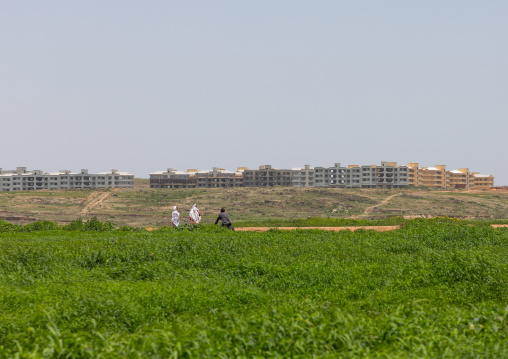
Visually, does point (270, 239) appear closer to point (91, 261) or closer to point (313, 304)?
point (91, 261)

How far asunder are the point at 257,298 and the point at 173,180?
411 feet

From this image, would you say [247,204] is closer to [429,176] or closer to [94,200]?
[94,200]

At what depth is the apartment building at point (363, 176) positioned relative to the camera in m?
134

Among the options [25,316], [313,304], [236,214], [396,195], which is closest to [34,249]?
[25,316]

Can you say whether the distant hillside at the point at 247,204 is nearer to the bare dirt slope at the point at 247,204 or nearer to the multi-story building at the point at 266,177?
the bare dirt slope at the point at 247,204

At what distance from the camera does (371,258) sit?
2136 cm

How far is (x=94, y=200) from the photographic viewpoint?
333 ft

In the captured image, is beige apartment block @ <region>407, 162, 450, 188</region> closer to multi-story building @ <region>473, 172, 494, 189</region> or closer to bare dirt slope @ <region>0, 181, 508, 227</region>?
multi-story building @ <region>473, 172, 494, 189</region>

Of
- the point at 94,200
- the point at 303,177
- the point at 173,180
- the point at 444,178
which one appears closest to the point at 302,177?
the point at 303,177

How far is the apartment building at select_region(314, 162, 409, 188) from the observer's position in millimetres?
133500

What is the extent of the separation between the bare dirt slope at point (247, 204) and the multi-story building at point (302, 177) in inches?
1084

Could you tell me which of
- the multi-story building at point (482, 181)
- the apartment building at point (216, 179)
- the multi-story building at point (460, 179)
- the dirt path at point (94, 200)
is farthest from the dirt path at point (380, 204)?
the multi-story building at point (482, 181)

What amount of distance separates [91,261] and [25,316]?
8599 mm

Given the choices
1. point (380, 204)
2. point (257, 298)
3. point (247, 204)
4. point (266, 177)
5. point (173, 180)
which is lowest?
point (247, 204)
